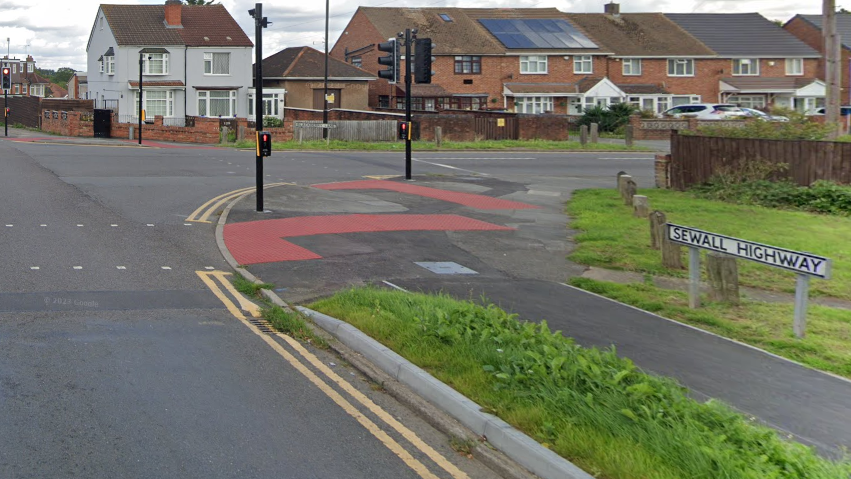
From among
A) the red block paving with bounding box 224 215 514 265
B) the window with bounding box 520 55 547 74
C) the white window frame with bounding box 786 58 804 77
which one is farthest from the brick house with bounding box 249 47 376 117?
the red block paving with bounding box 224 215 514 265

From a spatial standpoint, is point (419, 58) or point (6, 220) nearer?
point (6, 220)

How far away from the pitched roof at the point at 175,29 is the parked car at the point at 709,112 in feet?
97.6

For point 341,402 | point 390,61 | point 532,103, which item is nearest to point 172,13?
point 532,103

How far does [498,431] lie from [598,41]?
243 ft

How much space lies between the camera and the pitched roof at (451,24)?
72812 millimetres

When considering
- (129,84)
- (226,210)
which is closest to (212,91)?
(129,84)

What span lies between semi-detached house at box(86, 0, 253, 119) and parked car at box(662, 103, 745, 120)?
97.2 ft

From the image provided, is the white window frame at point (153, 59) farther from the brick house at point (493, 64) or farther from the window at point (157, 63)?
the brick house at point (493, 64)

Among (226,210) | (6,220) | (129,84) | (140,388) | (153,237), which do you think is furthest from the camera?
(129,84)

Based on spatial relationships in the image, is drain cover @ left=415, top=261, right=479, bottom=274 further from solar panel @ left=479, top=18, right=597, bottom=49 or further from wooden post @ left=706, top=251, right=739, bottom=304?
solar panel @ left=479, top=18, right=597, bottom=49

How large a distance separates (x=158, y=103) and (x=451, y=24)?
2568cm

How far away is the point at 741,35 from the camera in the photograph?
80.8 m

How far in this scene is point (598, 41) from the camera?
77.1 metres

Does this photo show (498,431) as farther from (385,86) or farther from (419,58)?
(385,86)
